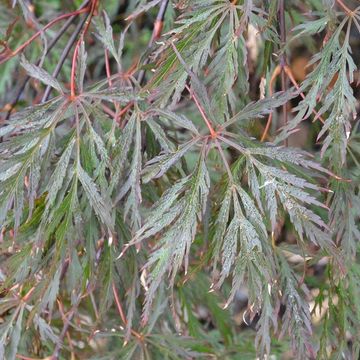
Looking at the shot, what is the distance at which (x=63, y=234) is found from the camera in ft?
2.76

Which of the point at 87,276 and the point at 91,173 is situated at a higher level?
the point at 91,173

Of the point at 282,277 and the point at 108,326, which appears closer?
the point at 282,277

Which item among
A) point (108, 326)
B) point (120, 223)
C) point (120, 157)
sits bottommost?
point (108, 326)

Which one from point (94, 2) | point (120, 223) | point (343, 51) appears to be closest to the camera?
point (343, 51)

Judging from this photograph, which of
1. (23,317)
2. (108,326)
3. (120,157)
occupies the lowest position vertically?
(108,326)

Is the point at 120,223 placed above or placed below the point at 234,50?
below

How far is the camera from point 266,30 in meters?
0.85

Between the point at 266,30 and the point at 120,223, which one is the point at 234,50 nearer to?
the point at 266,30

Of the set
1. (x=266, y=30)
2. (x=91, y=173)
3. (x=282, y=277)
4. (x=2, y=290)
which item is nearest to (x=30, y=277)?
(x=2, y=290)

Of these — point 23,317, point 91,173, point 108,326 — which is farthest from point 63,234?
point 108,326

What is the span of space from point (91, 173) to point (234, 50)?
21 cm

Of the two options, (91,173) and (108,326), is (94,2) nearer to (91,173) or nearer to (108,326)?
(91,173)

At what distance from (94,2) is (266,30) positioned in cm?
31

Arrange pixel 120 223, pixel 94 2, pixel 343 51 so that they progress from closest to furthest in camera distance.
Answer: pixel 343 51
pixel 120 223
pixel 94 2
